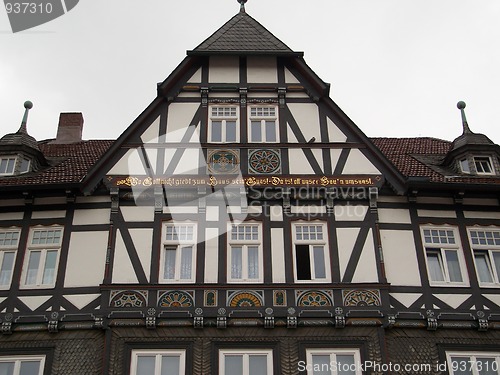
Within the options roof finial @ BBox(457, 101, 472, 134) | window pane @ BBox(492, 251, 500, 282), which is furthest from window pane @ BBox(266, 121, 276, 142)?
window pane @ BBox(492, 251, 500, 282)

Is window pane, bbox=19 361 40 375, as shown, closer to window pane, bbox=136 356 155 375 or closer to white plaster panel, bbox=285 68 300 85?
window pane, bbox=136 356 155 375

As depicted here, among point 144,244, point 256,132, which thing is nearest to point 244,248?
point 144,244

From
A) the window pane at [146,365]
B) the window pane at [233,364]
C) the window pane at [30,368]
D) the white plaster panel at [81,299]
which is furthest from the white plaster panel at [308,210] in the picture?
the window pane at [30,368]

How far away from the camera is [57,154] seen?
2558 cm

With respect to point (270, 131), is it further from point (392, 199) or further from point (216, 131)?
point (392, 199)

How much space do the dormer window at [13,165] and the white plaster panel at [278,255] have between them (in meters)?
8.25

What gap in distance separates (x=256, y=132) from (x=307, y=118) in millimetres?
1675

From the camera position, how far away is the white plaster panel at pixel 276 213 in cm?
2022

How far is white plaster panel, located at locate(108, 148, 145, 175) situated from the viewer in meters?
20.8

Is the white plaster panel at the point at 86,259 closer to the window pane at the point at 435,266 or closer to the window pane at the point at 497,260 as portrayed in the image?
the window pane at the point at 435,266

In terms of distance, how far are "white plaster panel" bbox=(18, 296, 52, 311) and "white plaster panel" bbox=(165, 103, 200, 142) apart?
595 centimetres

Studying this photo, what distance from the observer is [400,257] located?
65.0 feet

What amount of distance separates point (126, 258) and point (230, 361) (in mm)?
4073

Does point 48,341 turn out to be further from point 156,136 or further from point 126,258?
point 156,136
